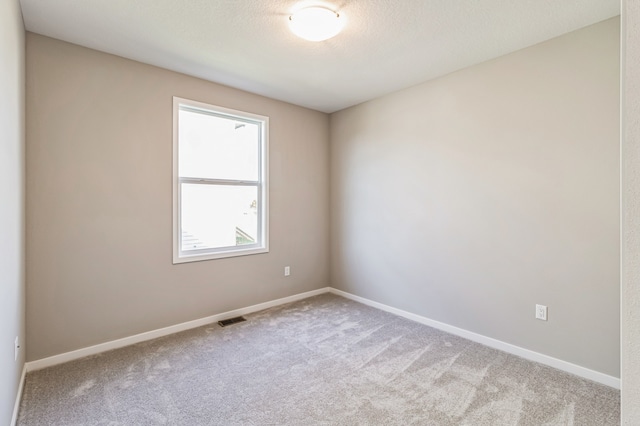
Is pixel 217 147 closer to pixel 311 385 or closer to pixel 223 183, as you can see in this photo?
pixel 223 183

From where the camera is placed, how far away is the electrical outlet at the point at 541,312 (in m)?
2.46

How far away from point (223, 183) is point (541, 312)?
A: 327 cm

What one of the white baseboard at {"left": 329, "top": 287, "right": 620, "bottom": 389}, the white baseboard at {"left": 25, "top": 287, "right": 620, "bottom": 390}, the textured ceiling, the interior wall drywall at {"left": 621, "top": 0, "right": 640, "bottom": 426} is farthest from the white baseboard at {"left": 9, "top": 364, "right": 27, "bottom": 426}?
the white baseboard at {"left": 329, "top": 287, "right": 620, "bottom": 389}

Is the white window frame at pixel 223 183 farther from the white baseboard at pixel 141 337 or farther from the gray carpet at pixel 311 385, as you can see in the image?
the gray carpet at pixel 311 385

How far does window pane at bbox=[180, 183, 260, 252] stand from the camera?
3.23 metres

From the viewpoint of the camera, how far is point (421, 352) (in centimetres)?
265

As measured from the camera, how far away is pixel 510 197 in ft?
8.62

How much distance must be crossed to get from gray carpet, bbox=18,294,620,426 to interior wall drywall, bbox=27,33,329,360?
1.09 feet

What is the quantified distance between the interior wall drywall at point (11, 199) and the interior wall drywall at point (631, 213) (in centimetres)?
243

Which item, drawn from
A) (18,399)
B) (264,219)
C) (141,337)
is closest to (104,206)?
(141,337)

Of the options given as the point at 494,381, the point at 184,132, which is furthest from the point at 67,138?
the point at 494,381

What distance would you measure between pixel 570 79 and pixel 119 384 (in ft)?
13.1

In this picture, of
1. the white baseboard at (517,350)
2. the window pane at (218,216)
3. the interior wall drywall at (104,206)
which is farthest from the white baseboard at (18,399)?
the white baseboard at (517,350)

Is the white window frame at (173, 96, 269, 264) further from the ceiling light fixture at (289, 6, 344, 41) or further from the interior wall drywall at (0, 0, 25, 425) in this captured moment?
the ceiling light fixture at (289, 6, 344, 41)
